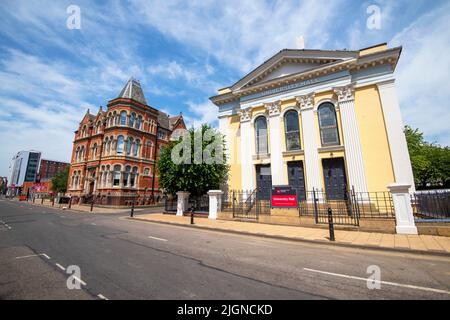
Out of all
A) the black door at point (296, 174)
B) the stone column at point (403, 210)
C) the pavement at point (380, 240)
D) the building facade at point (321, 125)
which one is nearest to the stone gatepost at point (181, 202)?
the building facade at point (321, 125)

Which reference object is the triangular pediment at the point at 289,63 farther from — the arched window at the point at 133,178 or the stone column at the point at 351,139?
the arched window at the point at 133,178

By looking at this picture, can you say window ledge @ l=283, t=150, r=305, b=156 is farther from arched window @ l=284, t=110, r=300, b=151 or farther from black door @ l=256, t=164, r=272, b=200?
black door @ l=256, t=164, r=272, b=200

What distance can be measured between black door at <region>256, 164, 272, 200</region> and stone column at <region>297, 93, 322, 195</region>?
3.25 m

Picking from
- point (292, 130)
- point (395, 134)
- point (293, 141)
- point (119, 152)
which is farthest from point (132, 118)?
point (395, 134)

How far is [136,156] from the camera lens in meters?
30.9

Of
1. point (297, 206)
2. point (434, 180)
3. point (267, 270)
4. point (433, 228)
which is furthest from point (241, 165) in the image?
point (434, 180)

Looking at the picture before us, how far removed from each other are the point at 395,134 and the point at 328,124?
168 inches

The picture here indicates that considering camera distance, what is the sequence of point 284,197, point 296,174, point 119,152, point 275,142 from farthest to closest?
point 119,152
point 275,142
point 296,174
point 284,197

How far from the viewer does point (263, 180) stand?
58.1 ft

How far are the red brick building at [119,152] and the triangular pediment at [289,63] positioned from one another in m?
18.5

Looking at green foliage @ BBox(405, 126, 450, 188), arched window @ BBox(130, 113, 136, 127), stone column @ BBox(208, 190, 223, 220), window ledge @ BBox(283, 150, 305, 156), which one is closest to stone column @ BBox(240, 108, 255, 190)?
window ledge @ BBox(283, 150, 305, 156)

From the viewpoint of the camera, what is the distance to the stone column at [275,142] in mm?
16391

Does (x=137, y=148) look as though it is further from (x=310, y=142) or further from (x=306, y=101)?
(x=310, y=142)

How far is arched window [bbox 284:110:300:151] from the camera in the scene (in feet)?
55.4
